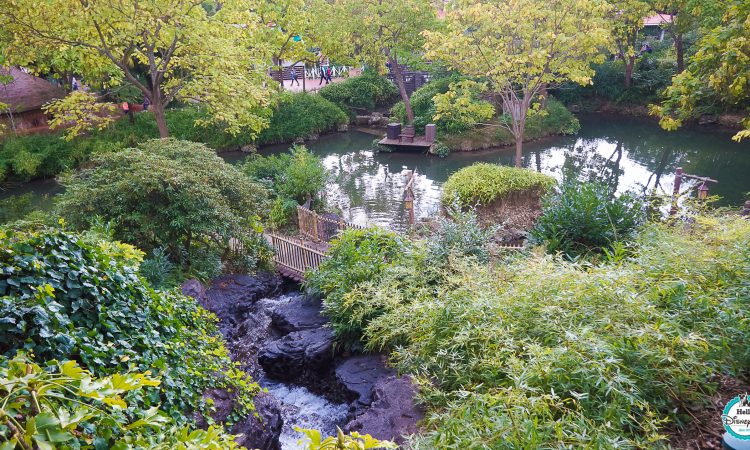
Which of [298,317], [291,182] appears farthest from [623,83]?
[298,317]

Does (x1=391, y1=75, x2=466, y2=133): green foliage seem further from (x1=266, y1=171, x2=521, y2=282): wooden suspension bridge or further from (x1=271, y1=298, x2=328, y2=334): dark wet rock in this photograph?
(x1=271, y1=298, x2=328, y2=334): dark wet rock

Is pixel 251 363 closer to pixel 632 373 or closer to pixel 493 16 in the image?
pixel 632 373

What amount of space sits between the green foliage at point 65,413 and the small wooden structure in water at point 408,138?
63.8ft

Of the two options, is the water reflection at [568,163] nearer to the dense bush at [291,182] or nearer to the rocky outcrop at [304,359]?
the dense bush at [291,182]

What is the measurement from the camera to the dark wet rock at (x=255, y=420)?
193 inches

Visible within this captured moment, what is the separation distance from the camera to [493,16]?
13664 millimetres

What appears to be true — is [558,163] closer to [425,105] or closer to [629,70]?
[425,105]

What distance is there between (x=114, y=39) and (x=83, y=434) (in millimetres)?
11362

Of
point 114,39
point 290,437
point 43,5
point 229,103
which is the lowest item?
point 290,437

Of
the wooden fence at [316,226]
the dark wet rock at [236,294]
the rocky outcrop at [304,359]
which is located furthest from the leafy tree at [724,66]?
the dark wet rock at [236,294]

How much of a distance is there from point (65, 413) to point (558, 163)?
783 inches

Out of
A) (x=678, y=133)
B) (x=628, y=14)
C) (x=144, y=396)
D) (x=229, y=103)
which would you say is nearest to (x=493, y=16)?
(x=229, y=103)

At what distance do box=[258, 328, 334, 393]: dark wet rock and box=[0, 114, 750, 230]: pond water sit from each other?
6262 millimetres

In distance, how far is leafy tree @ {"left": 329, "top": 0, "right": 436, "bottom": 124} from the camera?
785 inches
